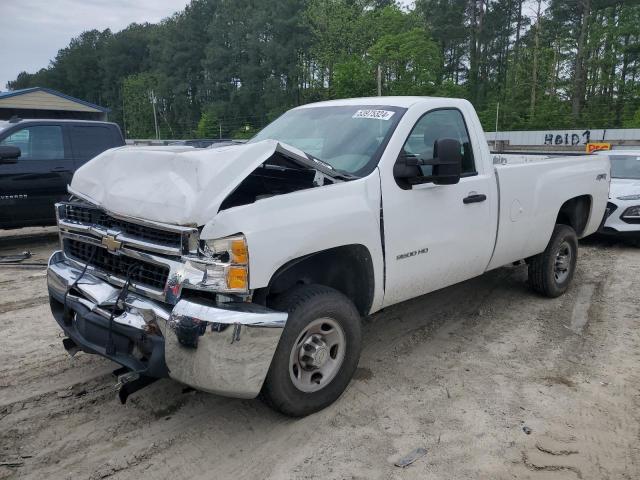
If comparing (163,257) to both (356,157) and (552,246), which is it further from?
(552,246)

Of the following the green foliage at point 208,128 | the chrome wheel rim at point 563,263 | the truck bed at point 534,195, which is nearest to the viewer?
the truck bed at point 534,195


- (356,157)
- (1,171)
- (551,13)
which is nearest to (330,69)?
(551,13)

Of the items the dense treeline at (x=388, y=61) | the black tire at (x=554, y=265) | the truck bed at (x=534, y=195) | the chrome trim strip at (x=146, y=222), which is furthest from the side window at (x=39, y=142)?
the dense treeline at (x=388, y=61)

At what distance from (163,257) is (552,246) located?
4.21 metres

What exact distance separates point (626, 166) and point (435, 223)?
7.35 meters

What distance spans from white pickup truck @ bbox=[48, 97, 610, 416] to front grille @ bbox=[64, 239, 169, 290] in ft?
0.04

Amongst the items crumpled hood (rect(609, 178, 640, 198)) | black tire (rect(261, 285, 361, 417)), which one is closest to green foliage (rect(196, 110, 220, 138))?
crumpled hood (rect(609, 178, 640, 198))

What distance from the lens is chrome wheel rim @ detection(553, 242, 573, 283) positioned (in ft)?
19.5

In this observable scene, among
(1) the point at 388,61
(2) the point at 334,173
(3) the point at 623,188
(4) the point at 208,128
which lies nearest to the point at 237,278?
(2) the point at 334,173

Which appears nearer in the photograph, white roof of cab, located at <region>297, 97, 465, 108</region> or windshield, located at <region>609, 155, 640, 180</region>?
white roof of cab, located at <region>297, 97, 465, 108</region>

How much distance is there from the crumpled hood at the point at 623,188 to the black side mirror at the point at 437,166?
20.2 ft

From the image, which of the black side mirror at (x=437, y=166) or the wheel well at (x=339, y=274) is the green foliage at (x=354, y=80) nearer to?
the black side mirror at (x=437, y=166)

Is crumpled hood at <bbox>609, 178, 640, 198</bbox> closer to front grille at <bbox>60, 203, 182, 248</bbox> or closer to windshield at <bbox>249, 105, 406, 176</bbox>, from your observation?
windshield at <bbox>249, 105, 406, 176</bbox>

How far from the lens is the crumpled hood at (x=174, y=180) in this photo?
9.67ft
